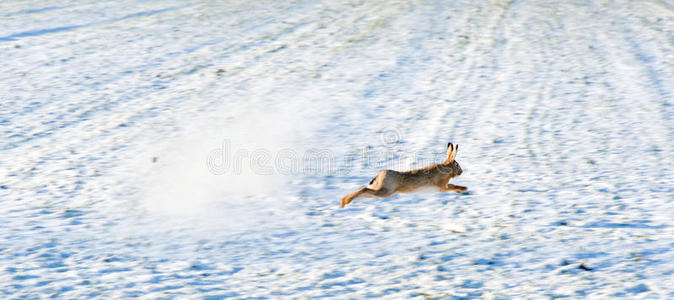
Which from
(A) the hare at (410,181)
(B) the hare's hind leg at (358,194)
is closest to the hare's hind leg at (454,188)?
(A) the hare at (410,181)

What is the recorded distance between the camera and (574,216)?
3469mm

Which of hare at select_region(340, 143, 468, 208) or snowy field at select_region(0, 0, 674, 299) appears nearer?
snowy field at select_region(0, 0, 674, 299)

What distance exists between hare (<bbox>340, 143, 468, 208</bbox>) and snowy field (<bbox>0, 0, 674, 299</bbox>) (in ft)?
0.36

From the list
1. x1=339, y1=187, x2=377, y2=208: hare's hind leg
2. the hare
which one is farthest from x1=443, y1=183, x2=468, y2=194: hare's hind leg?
x1=339, y1=187, x2=377, y2=208: hare's hind leg

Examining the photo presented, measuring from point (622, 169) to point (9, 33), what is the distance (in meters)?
6.97

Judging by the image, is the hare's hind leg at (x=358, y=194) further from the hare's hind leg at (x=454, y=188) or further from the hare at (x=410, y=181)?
the hare's hind leg at (x=454, y=188)

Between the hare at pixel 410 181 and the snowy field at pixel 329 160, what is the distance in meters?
0.11

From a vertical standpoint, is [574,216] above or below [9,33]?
below

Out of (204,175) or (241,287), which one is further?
(204,175)

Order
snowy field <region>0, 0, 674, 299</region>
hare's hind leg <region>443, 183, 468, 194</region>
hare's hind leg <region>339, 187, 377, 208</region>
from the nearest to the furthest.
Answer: snowy field <region>0, 0, 674, 299</region>, hare's hind leg <region>339, 187, 377, 208</region>, hare's hind leg <region>443, 183, 468, 194</region>

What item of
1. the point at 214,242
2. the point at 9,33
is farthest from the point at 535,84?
the point at 9,33

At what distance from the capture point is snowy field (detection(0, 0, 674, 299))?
9.72 ft

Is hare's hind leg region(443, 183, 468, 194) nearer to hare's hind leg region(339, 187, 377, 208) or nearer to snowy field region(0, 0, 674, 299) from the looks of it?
snowy field region(0, 0, 674, 299)

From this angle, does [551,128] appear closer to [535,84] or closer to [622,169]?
[622,169]
